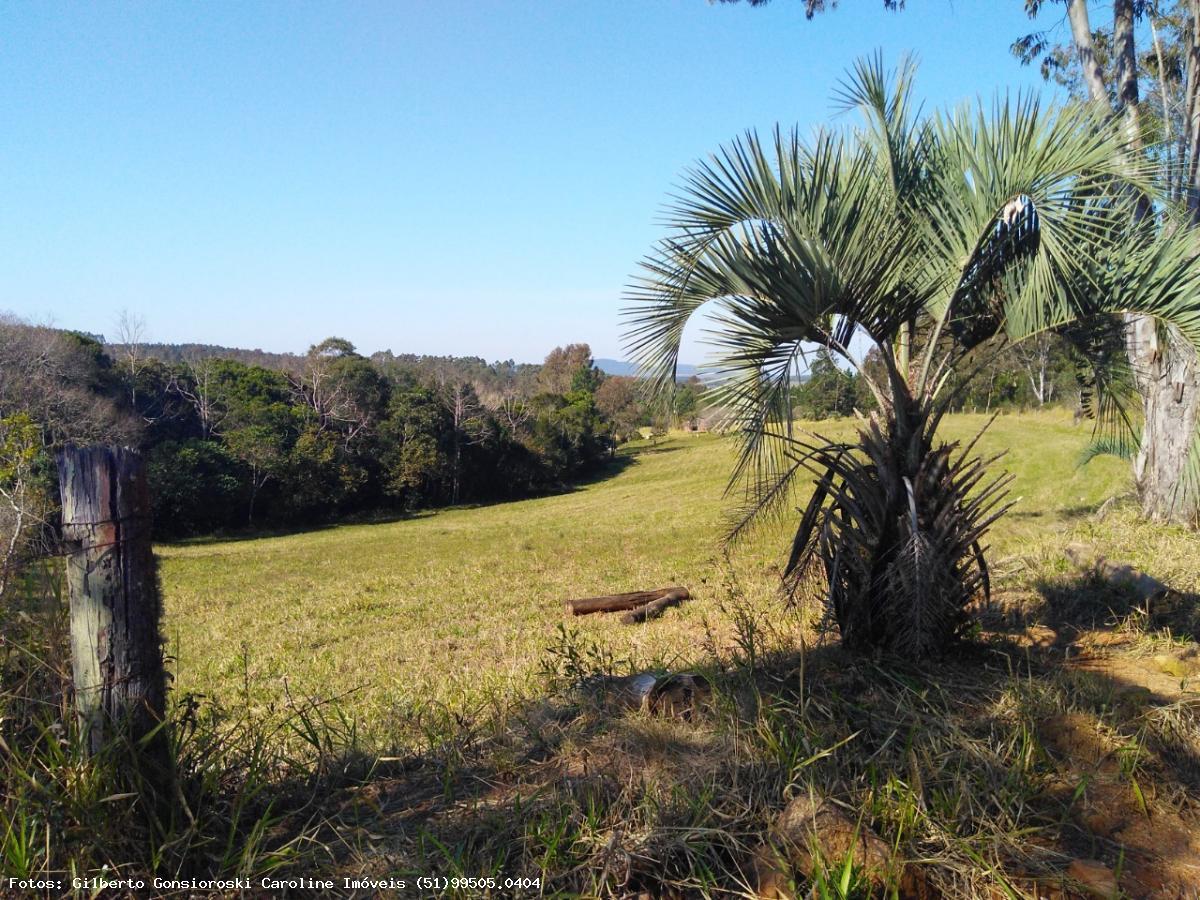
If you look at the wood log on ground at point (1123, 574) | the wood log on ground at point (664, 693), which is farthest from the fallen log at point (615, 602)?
the wood log on ground at point (664, 693)

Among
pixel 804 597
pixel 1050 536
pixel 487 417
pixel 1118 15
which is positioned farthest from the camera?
pixel 487 417

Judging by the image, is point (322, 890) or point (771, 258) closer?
point (322, 890)

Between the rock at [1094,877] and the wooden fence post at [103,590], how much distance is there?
9.75ft

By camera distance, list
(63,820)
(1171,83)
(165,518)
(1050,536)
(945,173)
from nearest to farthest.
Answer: (63,820) < (945,173) < (1050,536) < (1171,83) < (165,518)

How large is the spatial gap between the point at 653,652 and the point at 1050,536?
5.62 metres

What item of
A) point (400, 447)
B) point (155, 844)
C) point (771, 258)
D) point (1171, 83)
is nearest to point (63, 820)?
point (155, 844)

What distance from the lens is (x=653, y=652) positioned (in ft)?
19.9

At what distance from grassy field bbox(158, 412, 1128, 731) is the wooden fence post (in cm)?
89

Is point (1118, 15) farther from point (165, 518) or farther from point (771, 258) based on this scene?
point (165, 518)

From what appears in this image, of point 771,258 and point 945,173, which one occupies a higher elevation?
point 945,173

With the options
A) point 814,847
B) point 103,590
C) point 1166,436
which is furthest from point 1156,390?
point 103,590

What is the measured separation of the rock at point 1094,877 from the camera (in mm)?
2436

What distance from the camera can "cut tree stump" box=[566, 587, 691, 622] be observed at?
33.0 ft

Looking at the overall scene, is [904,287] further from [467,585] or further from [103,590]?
A: [467,585]
